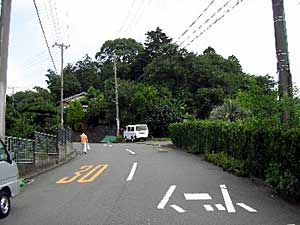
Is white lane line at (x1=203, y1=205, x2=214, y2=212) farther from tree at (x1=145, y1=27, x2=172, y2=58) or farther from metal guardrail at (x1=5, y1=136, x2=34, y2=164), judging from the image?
tree at (x1=145, y1=27, x2=172, y2=58)

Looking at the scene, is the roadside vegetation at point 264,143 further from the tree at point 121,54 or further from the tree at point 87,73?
the tree at point 87,73

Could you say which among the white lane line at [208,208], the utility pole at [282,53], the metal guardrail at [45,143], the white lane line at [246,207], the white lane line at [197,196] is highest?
the utility pole at [282,53]

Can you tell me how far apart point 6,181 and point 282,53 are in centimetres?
873

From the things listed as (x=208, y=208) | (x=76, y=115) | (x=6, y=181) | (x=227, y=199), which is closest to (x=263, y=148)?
(x=227, y=199)

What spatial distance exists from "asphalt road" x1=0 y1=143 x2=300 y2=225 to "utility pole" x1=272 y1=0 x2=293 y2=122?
3005mm

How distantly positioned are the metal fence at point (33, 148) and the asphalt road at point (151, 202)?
1.22m

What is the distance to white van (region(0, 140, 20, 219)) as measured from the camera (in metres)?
8.98

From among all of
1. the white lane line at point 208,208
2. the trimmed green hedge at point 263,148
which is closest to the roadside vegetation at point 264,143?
the trimmed green hedge at point 263,148

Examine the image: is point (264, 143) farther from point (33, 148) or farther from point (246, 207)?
point (33, 148)

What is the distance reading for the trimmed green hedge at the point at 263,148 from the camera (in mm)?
10242

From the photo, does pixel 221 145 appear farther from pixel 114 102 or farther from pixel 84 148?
pixel 114 102

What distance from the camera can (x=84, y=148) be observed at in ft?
107

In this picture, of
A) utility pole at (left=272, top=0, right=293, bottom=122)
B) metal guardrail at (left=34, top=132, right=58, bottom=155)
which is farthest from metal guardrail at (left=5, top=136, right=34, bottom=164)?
utility pole at (left=272, top=0, right=293, bottom=122)

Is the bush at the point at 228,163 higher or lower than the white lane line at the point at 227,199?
higher
